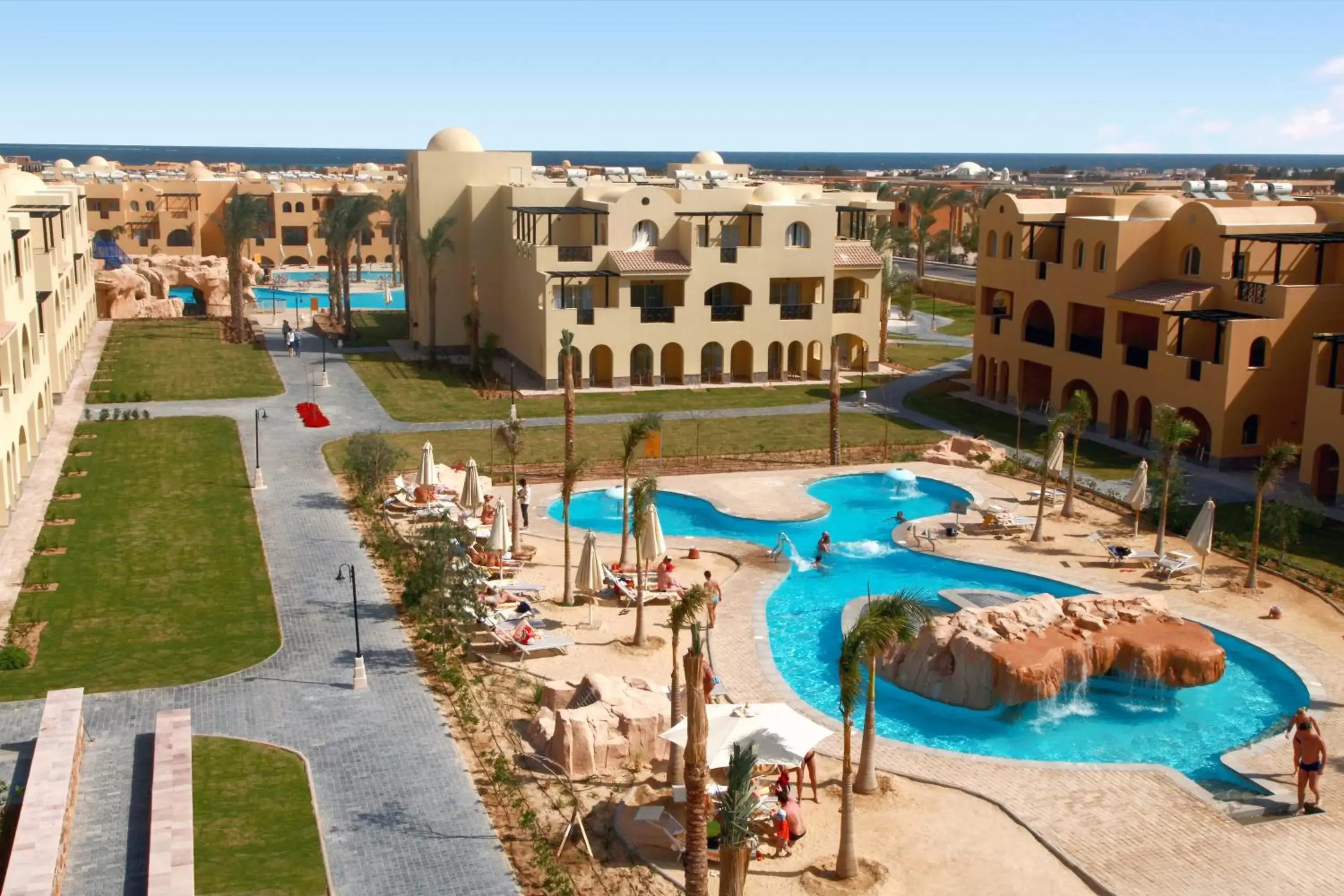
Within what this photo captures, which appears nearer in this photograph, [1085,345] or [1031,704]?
[1031,704]

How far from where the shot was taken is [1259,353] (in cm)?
4291

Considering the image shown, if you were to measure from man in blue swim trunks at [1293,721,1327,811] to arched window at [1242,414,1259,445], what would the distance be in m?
24.0

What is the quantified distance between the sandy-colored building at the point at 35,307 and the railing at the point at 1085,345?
3552cm

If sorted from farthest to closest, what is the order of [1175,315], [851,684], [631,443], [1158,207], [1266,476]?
[1158,207]
[1175,315]
[1266,476]
[631,443]
[851,684]

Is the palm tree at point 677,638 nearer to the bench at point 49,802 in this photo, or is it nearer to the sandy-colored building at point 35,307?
the bench at point 49,802

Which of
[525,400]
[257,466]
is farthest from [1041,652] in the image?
[525,400]

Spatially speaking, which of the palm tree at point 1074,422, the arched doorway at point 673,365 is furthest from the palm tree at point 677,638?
the arched doorway at point 673,365

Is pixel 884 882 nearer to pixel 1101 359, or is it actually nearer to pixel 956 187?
pixel 1101 359

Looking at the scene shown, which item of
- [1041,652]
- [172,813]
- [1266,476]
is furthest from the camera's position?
[1266,476]

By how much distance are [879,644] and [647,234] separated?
40497 millimetres

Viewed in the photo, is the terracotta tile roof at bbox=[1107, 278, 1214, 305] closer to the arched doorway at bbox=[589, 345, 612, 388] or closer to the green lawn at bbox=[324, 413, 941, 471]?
the green lawn at bbox=[324, 413, 941, 471]

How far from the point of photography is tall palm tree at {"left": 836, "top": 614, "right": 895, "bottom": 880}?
18328mm

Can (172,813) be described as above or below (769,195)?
below

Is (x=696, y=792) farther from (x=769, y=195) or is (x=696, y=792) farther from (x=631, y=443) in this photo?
(x=769, y=195)
